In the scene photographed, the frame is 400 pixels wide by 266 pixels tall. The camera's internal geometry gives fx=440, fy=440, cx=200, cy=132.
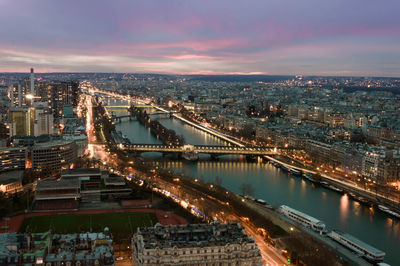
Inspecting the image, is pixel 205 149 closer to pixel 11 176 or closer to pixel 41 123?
pixel 11 176

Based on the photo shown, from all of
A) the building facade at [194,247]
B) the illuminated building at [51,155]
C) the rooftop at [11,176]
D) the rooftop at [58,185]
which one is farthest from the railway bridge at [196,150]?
the building facade at [194,247]

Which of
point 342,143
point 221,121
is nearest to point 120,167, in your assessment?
point 342,143

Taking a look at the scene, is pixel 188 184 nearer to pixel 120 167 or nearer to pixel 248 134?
pixel 120 167

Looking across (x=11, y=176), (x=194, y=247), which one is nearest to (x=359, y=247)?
(x=194, y=247)

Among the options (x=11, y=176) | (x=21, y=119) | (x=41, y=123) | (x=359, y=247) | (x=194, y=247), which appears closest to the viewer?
(x=194, y=247)

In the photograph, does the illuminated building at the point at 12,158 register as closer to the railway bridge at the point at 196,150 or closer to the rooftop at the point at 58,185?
the rooftop at the point at 58,185

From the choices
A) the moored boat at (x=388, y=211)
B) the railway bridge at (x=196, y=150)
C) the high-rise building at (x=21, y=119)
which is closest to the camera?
the moored boat at (x=388, y=211)

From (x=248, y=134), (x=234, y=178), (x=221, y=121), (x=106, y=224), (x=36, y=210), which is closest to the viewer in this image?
(x=106, y=224)
